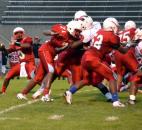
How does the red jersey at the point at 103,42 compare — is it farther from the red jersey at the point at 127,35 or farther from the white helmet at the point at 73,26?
the red jersey at the point at 127,35

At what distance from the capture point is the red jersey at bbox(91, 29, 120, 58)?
791 centimetres

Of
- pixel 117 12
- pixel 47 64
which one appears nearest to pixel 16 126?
pixel 47 64

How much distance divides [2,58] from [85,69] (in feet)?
44.0

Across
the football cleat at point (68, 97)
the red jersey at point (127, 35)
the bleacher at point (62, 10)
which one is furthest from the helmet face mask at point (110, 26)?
the bleacher at point (62, 10)

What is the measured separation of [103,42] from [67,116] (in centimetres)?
165

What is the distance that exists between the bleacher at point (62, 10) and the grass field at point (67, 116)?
25.3 metres

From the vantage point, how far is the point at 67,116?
673cm

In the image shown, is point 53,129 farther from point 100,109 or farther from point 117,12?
point 117,12

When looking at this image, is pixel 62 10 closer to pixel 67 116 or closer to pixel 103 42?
pixel 103 42

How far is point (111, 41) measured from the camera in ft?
25.9

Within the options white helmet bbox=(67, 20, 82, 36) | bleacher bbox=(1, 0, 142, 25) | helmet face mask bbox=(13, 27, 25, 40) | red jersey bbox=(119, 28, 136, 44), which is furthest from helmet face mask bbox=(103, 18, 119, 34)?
bleacher bbox=(1, 0, 142, 25)

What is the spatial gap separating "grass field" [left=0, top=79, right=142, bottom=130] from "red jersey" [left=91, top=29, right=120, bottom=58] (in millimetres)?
817

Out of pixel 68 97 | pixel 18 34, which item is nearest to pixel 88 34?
pixel 68 97

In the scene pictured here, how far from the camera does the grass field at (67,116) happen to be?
19.4 ft
